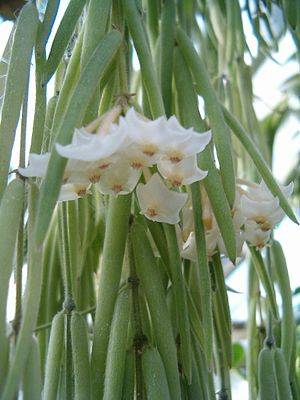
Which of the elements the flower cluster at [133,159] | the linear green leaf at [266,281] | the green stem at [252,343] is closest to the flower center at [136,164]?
the flower cluster at [133,159]

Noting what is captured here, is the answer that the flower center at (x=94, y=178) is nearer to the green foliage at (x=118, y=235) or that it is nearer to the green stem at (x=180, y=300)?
the green foliage at (x=118, y=235)

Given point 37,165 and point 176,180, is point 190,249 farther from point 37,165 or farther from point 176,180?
point 37,165

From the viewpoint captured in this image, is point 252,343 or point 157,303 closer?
point 157,303

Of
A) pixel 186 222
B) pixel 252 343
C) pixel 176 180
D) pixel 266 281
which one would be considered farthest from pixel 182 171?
pixel 252 343

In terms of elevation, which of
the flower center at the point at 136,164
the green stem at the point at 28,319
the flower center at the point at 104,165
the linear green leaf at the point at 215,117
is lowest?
the green stem at the point at 28,319

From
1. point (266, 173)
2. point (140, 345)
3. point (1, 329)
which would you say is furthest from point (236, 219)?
point (1, 329)

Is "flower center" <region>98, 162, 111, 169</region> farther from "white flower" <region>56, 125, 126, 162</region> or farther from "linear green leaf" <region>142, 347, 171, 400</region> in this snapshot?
"linear green leaf" <region>142, 347, 171, 400</region>
